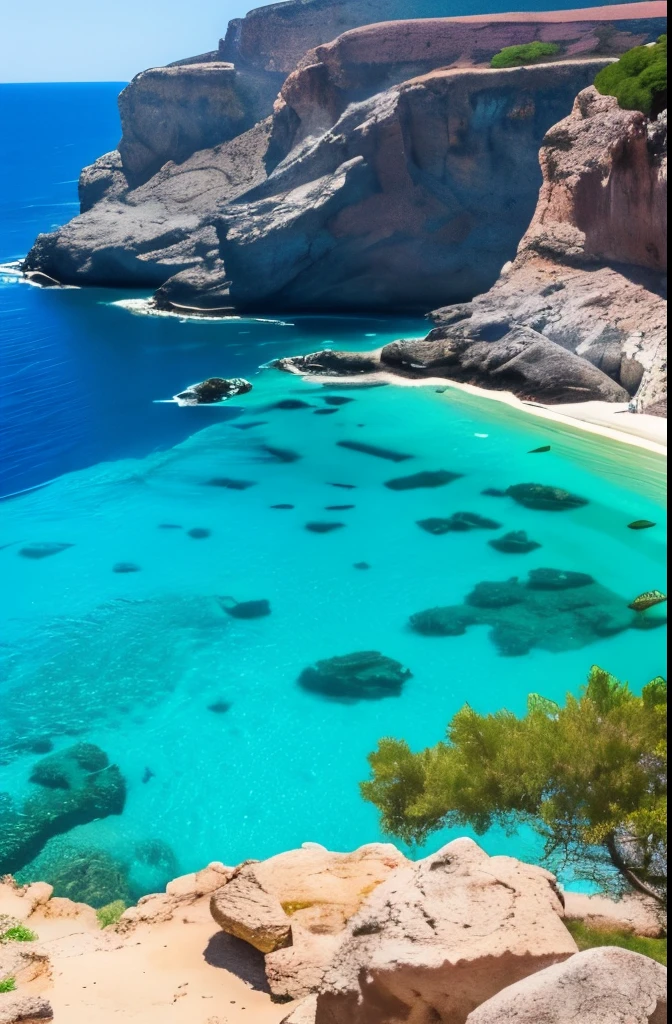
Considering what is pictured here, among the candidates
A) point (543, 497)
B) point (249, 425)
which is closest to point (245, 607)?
point (543, 497)

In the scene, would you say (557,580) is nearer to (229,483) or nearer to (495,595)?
(495,595)

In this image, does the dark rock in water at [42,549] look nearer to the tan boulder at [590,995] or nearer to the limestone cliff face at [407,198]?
the tan boulder at [590,995]

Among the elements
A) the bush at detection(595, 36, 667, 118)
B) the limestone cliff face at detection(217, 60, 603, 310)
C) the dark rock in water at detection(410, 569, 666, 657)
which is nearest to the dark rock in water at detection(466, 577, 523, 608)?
the dark rock in water at detection(410, 569, 666, 657)

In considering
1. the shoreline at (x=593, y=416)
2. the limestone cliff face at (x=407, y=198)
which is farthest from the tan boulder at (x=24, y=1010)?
the limestone cliff face at (x=407, y=198)

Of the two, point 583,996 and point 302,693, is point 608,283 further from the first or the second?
point 583,996

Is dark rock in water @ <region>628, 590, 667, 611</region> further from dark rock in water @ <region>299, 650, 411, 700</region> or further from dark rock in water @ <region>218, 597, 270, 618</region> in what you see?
dark rock in water @ <region>218, 597, 270, 618</region>
